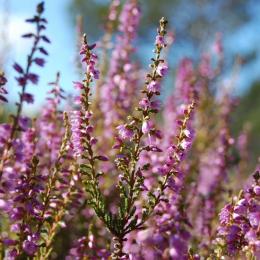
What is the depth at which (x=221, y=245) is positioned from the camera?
2.83 metres

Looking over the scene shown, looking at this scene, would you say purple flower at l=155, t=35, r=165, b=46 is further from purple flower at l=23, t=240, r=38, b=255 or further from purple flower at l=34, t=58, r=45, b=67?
purple flower at l=23, t=240, r=38, b=255

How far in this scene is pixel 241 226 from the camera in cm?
287

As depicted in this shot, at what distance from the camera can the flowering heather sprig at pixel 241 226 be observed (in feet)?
9.16

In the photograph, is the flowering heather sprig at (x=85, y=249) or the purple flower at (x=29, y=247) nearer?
the purple flower at (x=29, y=247)

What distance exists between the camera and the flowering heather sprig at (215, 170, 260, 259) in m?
2.79

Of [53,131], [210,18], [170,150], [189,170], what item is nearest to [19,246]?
[170,150]

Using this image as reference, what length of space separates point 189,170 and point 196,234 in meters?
0.67

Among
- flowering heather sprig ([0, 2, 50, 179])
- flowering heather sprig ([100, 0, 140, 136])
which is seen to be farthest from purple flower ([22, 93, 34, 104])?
flowering heather sprig ([100, 0, 140, 136])

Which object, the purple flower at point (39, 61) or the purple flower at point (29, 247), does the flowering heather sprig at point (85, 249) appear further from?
the purple flower at point (39, 61)

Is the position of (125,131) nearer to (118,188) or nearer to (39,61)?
(118,188)

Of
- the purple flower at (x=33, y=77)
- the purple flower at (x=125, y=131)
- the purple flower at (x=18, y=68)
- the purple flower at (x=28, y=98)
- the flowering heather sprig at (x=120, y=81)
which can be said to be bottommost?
the purple flower at (x=125, y=131)

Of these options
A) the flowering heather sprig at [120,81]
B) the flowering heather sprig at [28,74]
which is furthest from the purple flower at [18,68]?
the flowering heather sprig at [120,81]

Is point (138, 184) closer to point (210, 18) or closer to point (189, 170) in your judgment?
point (189, 170)

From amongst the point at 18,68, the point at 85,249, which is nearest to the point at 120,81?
the point at 85,249
